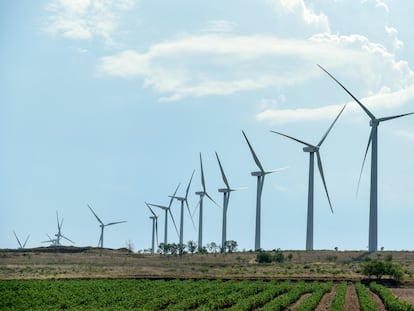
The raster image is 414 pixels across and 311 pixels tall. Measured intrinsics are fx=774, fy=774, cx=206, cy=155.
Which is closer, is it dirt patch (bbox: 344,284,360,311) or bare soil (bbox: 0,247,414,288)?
dirt patch (bbox: 344,284,360,311)

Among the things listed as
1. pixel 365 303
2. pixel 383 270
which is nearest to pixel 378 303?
pixel 365 303

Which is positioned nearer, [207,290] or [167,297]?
[167,297]

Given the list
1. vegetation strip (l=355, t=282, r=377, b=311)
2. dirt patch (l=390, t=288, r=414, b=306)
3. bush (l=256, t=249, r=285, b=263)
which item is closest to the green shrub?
bush (l=256, t=249, r=285, b=263)

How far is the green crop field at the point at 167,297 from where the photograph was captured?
188 feet

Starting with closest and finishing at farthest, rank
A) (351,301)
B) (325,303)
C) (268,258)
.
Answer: (325,303)
(351,301)
(268,258)

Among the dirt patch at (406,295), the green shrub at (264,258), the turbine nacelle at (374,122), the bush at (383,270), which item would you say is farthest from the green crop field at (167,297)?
the green shrub at (264,258)

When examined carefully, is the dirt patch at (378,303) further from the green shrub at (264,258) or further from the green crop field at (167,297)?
the green shrub at (264,258)

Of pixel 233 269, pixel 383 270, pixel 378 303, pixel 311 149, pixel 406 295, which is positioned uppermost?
pixel 311 149

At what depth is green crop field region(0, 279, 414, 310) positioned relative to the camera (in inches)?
2255

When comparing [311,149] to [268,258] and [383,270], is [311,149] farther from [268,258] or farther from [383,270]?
[383,270]

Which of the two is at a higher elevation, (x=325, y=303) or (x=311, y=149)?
(x=311, y=149)

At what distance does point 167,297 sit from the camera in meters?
63.4

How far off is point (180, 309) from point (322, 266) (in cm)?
7122

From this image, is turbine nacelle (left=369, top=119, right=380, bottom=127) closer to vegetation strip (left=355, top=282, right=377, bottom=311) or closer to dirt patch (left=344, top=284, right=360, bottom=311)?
dirt patch (left=344, top=284, right=360, bottom=311)
